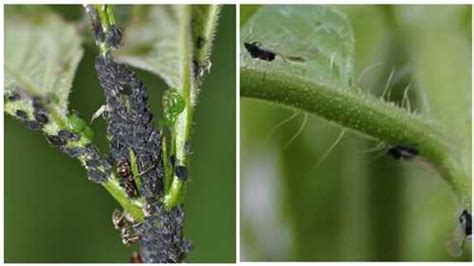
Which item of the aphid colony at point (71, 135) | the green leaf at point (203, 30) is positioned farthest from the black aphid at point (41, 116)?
the green leaf at point (203, 30)

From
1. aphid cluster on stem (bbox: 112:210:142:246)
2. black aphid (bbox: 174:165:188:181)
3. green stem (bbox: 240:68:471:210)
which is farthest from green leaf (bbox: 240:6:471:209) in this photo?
aphid cluster on stem (bbox: 112:210:142:246)

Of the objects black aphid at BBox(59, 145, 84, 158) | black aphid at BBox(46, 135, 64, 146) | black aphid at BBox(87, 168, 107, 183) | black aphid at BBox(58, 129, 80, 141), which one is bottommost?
black aphid at BBox(87, 168, 107, 183)

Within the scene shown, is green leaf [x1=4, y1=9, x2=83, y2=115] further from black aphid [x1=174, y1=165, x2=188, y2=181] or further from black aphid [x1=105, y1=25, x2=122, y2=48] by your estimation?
black aphid [x1=174, y1=165, x2=188, y2=181]

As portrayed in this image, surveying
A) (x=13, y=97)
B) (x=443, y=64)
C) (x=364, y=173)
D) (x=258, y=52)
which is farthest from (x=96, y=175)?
(x=443, y=64)

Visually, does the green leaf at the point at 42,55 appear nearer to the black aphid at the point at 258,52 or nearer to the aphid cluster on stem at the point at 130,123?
the aphid cluster on stem at the point at 130,123

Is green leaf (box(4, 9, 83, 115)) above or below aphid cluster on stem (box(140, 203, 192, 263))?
above

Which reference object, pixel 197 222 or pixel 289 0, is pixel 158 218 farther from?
pixel 289 0
